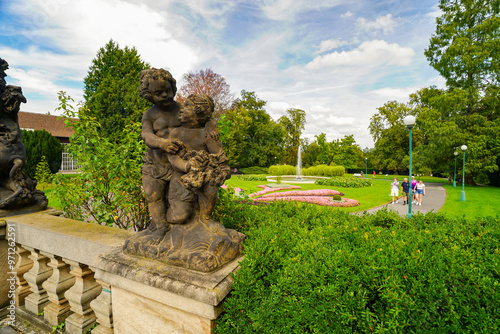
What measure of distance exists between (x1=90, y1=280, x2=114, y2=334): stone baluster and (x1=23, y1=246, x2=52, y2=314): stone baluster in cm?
113

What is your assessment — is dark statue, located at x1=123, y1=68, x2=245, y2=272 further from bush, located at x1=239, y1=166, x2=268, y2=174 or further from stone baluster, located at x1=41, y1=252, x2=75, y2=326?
bush, located at x1=239, y1=166, x2=268, y2=174

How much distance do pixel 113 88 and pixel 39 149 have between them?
28.1 feet

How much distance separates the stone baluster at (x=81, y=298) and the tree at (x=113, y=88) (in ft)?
77.7

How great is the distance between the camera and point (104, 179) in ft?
14.9

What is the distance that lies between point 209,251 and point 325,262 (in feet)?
3.01

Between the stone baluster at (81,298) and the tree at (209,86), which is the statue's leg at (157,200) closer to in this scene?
the stone baluster at (81,298)

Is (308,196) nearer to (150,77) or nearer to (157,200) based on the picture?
(157,200)

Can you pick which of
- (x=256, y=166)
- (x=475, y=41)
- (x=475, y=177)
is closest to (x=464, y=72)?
(x=475, y=41)

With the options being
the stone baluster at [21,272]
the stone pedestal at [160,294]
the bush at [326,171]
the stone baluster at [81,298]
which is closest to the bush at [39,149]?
the stone baluster at [21,272]

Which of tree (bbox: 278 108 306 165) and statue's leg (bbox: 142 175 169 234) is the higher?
tree (bbox: 278 108 306 165)

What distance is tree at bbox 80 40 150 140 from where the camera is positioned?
2545 cm

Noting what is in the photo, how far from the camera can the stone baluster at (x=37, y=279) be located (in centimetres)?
327

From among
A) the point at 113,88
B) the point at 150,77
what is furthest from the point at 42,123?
the point at 150,77

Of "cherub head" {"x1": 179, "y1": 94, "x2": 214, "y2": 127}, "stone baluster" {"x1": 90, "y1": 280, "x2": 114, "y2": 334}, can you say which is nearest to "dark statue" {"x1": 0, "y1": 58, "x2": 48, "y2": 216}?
"stone baluster" {"x1": 90, "y1": 280, "x2": 114, "y2": 334}
